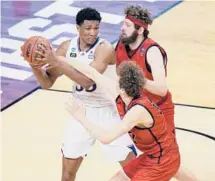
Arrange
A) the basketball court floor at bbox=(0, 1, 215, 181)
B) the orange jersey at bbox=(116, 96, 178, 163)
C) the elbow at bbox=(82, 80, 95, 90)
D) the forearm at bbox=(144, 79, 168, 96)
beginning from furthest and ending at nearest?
the basketball court floor at bbox=(0, 1, 215, 181)
the elbow at bbox=(82, 80, 95, 90)
the forearm at bbox=(144, 79, 168, 96)
the orange jersey at bbox=(116, 96, 178, 163)

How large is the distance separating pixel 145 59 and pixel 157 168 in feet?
3.12

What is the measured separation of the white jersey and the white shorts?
6 cm

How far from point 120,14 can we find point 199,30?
1.29 meters

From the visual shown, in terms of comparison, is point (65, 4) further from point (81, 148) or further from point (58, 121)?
point (81, 148)

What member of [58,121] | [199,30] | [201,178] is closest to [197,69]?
[199,30]

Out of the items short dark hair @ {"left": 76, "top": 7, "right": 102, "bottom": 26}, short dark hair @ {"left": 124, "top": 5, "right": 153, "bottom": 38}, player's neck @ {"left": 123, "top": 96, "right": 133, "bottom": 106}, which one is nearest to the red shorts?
player's neck @ {"left": 123, "top": 96, "right": 133, "bottom": 106}

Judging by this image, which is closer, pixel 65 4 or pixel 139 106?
pixel 139 106

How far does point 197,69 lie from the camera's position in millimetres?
9898

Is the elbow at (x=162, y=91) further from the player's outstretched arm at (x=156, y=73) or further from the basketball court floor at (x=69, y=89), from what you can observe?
the basketball court floor at (x=69, y=89)

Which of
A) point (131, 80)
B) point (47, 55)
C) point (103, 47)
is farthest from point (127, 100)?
point (103, 47)

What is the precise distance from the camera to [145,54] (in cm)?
644

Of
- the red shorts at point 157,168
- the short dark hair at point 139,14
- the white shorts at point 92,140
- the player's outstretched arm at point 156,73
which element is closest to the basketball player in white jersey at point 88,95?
the white shorts at point 92,140

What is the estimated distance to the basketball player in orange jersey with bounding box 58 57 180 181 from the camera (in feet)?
18.9

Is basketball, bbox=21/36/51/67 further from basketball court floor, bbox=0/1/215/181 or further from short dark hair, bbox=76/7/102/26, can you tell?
basketball court floor, bbox=0/1/215/181
